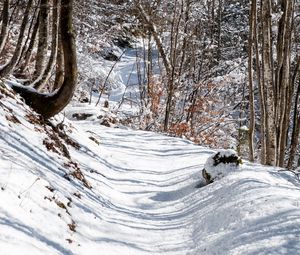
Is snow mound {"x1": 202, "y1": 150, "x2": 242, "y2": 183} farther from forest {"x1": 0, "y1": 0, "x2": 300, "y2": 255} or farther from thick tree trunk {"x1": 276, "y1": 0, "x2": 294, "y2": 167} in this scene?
thick tree trunk {"x1": 276, "y1": 0, "x2": 294, "y2": 167}

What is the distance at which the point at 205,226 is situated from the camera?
6320mm

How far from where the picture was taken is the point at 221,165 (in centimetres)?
855

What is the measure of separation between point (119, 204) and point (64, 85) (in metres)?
2.39

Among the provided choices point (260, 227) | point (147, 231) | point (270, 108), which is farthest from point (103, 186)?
point (270, 108)

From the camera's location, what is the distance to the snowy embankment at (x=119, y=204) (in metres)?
4.75

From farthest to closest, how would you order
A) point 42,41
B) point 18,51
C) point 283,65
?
point 283,65 < point 42,41 < point 18,51

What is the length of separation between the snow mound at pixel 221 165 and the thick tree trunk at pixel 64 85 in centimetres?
286

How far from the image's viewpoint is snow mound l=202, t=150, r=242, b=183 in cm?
845

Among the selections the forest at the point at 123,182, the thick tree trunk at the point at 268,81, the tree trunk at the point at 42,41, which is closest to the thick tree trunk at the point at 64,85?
the forest at the point at 123,182

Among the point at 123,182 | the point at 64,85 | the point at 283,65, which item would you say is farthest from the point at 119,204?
the point at 283,65

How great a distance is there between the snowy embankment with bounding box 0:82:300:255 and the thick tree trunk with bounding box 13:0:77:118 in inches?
18.4

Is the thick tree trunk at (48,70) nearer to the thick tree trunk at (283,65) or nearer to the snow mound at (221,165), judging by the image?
the snow mound at (221,165)

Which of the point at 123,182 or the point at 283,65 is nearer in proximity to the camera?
the point at 123,182

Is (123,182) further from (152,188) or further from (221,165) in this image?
(221,165)
